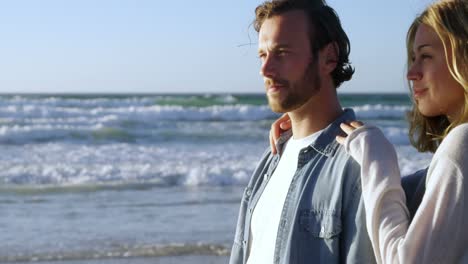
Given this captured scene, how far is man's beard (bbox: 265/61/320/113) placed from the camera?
2691 mm

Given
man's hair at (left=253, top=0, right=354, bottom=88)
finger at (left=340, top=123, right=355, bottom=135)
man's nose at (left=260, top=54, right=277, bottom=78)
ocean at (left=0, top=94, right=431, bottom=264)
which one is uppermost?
man's hair at (left=253, top=0, right=354, bottom=88)

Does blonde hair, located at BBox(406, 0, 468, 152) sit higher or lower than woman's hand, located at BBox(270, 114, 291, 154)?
higher

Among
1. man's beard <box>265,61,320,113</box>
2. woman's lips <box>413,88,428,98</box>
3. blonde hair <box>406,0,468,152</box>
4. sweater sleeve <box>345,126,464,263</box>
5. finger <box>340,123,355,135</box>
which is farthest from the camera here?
man's beard <box>265,61,320,113</box>

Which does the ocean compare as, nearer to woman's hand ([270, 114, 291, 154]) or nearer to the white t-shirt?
woman's hand ([270, 114, 291, 154])

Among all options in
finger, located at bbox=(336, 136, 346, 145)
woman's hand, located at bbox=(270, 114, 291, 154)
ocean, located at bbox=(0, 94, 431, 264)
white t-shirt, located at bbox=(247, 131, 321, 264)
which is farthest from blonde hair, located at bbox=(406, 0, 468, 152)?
ocean, located at bbox=(0, 94, 431, 264)

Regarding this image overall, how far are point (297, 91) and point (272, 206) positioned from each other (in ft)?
1.19

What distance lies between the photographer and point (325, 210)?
99.5 inches

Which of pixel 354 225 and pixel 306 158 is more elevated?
pixel 306 158

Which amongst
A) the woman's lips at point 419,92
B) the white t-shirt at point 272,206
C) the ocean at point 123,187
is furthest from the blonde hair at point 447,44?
the ocean at point 123,187

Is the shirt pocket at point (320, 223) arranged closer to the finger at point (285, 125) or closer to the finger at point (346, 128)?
the finger at point (346, 128)

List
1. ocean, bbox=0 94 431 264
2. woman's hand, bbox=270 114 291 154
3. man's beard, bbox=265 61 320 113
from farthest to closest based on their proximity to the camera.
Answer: ocean, bbox=0 94 431 264 → woman's hand, bbox=270 114 291 154 → man's beard, bbox=265 61 320 113

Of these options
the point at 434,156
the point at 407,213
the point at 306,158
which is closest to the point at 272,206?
the point at 306,158

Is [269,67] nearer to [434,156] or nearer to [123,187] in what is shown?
[434,156]

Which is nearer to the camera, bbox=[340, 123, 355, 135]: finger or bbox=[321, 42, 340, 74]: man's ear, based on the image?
bbox=[340, 123, 355, 135]: finger
